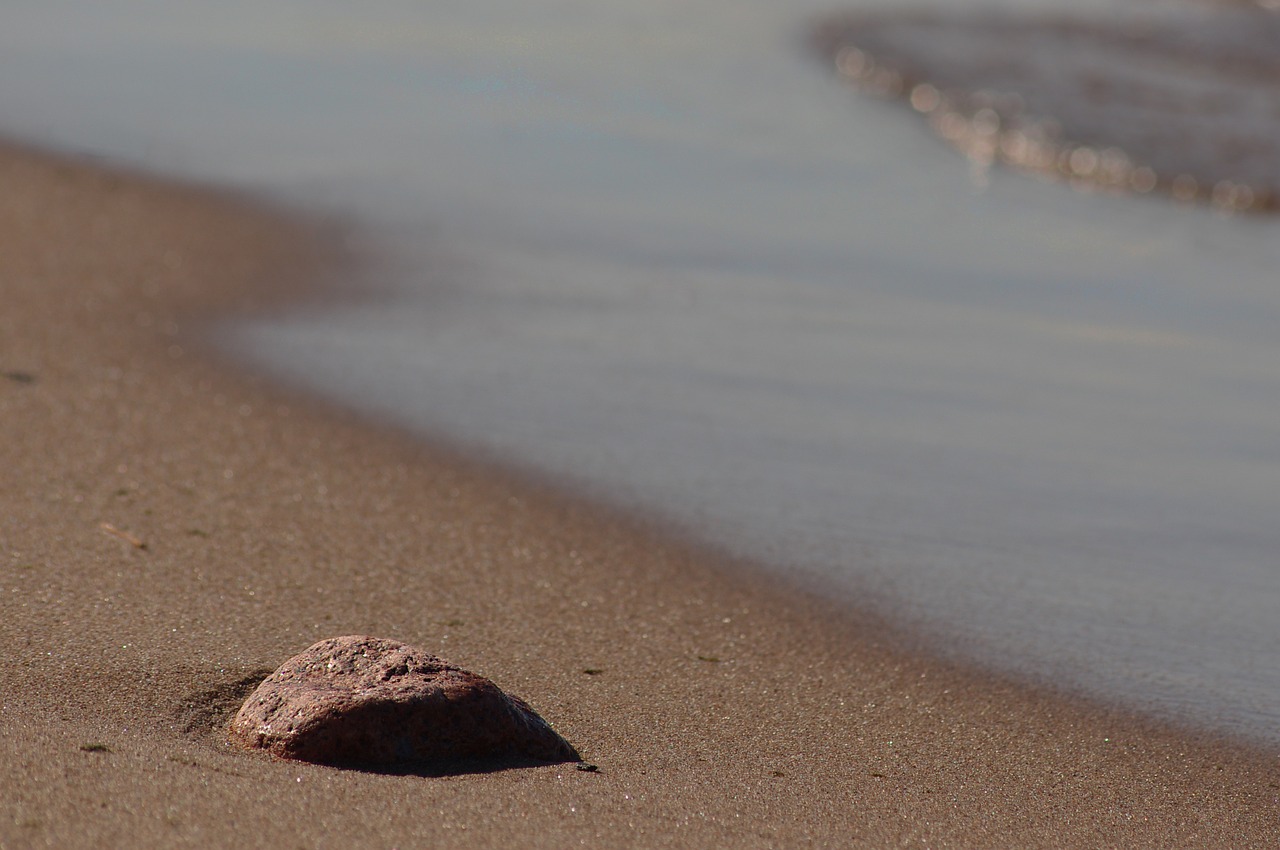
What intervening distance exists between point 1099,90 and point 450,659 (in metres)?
8.38

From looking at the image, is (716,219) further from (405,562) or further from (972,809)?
(972,809)

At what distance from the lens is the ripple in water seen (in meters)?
7.84

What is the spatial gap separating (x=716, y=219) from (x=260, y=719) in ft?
12.9

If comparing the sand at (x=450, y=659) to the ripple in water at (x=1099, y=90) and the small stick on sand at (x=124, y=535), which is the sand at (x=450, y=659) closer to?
the small stick on sand at (x=124, y=535)

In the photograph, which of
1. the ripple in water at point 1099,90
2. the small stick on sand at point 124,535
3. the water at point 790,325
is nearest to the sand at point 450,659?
the small stick on sand at point 124,535

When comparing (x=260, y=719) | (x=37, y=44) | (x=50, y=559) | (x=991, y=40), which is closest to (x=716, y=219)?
(x=50, y=559)

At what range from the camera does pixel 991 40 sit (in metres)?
11.6

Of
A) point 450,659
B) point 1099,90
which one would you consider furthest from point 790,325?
point 1099,90

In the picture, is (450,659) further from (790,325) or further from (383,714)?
(790,325)

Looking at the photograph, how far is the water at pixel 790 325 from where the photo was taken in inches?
132

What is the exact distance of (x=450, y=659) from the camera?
9.02 ft

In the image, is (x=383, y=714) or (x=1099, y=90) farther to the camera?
(x=1099, y=90)

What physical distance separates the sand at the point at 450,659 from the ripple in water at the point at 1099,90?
16.7 ft

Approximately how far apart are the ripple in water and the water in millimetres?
522
